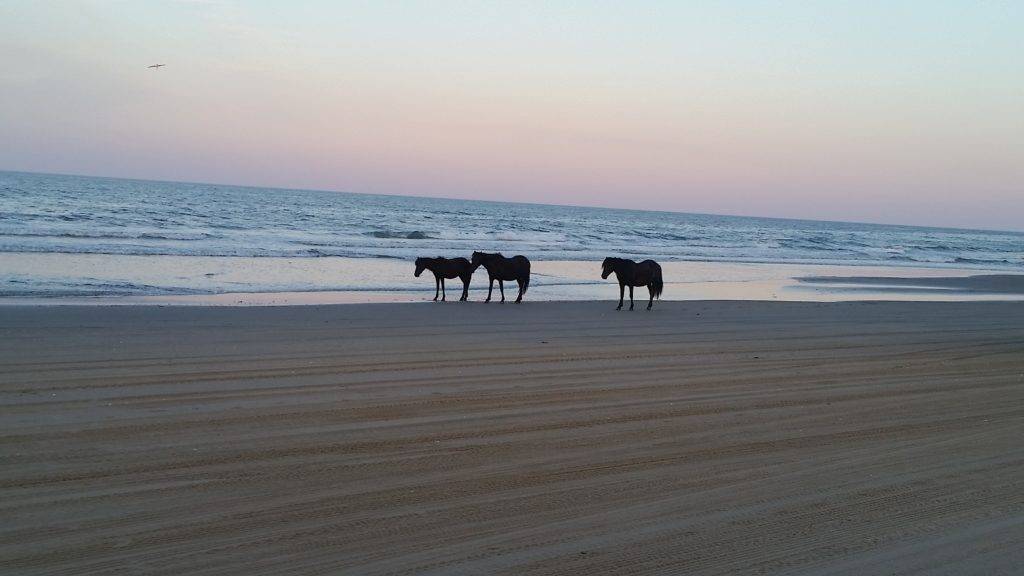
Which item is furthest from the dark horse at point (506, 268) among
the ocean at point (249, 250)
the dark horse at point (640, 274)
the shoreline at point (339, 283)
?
the ocean at point (249, 250)

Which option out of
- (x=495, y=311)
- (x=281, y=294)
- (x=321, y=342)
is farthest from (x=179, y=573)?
→ (x=281, y=294)

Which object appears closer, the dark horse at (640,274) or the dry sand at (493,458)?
the dry sand at (493,458)

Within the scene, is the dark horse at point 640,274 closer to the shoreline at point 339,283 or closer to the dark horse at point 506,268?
the dark horse at point 506,268

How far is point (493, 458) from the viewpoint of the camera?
17.7 feet

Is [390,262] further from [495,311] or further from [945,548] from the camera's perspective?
[945,548]

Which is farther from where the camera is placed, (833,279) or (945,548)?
(833,279)

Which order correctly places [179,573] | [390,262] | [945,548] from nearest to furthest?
[179,573] → [945,548] → [390,262]

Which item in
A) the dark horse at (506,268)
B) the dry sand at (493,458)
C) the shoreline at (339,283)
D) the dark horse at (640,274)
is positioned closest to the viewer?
the dry sand at (493,458)

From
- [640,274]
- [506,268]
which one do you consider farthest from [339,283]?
[640,274]

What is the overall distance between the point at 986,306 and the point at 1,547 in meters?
19.9

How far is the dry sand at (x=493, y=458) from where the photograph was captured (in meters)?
3.95

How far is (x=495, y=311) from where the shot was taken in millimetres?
15445

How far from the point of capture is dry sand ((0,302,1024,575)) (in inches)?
155

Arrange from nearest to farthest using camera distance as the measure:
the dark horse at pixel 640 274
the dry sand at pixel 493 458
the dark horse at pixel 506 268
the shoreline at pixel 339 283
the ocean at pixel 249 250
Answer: the dry sand at pixel 493 458 < the shoreline at pixel 339 283 < the dark horse at pixel 640 274 < the dark horse at pixel 506 268 < the ocean at pixel 249 250
